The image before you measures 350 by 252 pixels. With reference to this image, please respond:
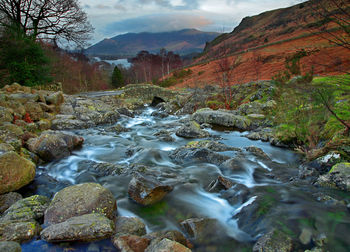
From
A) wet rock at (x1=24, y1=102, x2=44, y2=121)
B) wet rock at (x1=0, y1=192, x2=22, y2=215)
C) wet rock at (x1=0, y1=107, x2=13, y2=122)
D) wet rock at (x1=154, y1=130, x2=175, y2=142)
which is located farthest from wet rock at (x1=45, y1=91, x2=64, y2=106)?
wet rock at (x1=0, y1=192, x2=22, y2=215)

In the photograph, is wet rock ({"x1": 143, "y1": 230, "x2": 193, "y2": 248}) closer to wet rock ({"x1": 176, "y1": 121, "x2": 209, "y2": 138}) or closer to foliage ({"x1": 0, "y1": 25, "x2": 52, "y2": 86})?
wet rock ({"x1": 176, "y1": 121, "x2": 209, "y2": 138})

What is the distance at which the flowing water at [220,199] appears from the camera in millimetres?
3225

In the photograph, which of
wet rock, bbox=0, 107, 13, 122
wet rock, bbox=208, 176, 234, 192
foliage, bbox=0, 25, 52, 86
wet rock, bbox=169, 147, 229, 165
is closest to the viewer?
wet rock, bbox=208, 176, 234, 192

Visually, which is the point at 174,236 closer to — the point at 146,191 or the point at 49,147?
the point at 146,191

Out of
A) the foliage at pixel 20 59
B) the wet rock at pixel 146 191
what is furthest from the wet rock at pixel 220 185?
the foliage at pixel 20 59

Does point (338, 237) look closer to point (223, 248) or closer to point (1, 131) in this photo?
Result: point (223, 248)

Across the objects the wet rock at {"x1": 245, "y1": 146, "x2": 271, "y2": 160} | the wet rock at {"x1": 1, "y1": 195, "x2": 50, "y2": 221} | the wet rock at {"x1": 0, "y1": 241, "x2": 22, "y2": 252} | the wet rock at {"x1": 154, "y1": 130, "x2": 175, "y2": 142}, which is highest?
the wet rock at {"x1": 0, "y1": 241, "x2": 22, "y2": 252}

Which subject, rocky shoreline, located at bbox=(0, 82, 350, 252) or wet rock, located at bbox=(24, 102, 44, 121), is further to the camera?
wet rock, located at bbox=(24, 102, 44, 121)

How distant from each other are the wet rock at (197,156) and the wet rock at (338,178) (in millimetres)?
2362

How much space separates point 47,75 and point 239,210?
1681 centimetres

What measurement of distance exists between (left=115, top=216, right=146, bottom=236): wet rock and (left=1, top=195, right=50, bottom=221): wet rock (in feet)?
4.29

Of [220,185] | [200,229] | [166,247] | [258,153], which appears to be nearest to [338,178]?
[220,185]

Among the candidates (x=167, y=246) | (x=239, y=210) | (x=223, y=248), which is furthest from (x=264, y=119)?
(x=167, y=246)

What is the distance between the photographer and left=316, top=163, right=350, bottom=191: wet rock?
405cm
